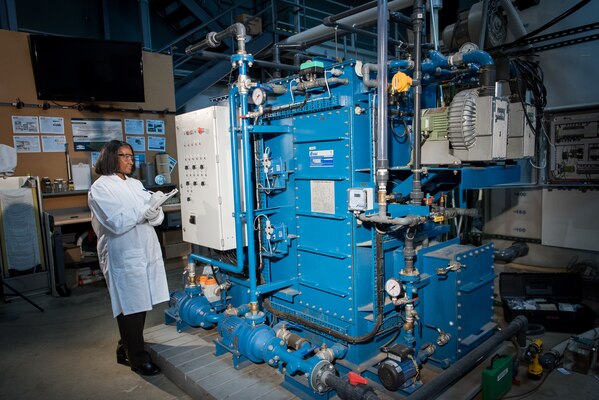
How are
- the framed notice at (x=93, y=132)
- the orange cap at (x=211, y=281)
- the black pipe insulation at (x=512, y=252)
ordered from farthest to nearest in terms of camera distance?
the framed notice at (x=93, y=132), the black pipe insulation at (x=512, y=252), the orange cap at (x=211, y=281)

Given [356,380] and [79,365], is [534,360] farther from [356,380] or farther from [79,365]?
[79,365]

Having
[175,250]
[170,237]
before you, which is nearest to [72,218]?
[170,237]

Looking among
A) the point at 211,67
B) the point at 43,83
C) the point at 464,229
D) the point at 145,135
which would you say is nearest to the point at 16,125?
the point at 43,83

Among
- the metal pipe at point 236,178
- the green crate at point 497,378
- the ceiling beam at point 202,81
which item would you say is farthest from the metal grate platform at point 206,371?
the ceiling beam at point 202,81

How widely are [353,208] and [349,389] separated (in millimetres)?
1086

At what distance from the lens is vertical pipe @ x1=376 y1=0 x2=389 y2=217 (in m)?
2.38

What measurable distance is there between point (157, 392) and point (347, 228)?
186cm

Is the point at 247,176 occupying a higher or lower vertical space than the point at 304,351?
higher

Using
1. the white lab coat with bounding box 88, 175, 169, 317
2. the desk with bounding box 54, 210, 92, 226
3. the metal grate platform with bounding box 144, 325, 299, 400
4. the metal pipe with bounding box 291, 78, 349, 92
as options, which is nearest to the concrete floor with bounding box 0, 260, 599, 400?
the metal grate platform with bounding box 144, 325, 299, 400

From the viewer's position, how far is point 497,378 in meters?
2.56

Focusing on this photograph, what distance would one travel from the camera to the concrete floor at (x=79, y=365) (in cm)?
280

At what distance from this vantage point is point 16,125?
18.4 feet

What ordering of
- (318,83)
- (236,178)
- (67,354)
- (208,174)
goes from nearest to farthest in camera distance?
1. (318,83)
2. (236,178)
3. (208,174)
4. (67,354)

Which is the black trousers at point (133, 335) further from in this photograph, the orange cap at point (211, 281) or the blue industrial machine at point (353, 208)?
the orange cap at point (211, 281)
